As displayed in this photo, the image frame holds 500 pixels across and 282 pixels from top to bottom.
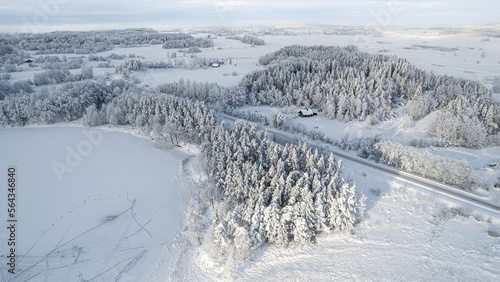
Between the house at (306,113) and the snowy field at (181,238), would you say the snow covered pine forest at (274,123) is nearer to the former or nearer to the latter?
the snowy field at (181,238)

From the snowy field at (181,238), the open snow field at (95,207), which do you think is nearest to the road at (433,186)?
the snowy field at (181,238)

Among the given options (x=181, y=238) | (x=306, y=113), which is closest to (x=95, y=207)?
(x=181, y=238)

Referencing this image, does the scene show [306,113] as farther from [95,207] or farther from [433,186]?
[95,207]

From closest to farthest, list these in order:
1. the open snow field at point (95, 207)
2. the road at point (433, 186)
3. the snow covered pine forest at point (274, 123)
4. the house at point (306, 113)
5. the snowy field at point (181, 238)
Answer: the snowy field at point (181, 238) → the open snow field at point (95, 207) → the snow covered pine forest at point (274, 123) → the road at point (433, 186) → the house at point (306, 113)

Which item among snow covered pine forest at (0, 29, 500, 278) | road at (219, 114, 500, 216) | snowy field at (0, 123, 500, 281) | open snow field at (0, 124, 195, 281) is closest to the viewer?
snowy field at (0, 123, 500, 281)

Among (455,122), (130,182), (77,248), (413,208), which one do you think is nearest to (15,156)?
(130,182)

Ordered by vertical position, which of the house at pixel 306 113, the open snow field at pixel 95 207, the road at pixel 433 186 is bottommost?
the open snow field at pixel 95 207

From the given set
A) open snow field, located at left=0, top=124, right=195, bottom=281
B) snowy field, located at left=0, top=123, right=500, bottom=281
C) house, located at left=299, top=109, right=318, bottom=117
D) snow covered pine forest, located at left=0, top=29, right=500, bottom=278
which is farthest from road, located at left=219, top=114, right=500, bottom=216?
open snow field, located at left=0, top=124, right=195, bottom=281

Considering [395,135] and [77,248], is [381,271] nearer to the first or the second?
[77,248]

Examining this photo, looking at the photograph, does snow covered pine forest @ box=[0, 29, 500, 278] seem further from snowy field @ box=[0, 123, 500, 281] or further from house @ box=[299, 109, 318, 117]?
house @ box=[299, 109, 318, 117]
